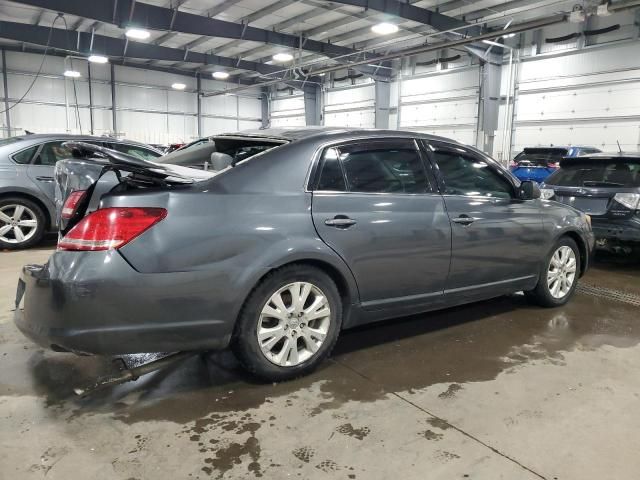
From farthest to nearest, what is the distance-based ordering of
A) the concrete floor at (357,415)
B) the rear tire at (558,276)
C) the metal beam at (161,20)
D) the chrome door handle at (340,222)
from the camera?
the metal beam at (161,20) < the rear tire at (558,276) < the chrome door handle at (340,222) < the concrete floor at (357,415)

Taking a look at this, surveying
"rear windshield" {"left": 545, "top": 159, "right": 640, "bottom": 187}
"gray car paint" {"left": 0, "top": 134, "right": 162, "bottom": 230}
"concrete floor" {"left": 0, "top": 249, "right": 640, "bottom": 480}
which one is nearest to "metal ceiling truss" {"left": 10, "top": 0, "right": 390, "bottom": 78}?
"gray car paint" {"left": 0, "top": 134, "right": 162, "bottom": 230}

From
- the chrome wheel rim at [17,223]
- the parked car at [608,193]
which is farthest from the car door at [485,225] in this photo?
the chrome wheel rim at [17,223]

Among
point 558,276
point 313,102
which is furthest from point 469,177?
point 313,102

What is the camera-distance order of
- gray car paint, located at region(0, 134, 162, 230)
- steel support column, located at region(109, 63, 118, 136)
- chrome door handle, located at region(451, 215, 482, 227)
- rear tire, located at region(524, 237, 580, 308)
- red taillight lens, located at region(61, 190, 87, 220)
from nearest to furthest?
red taillight lens, located at region(61, 190, 87, 220) < chrome door handle, located at region(451, 215, 482, 227) < rear tire, located at region(524, 237, 580, 308) < gray car paint, located at region(0, 134, 162, 230) < steel support column, located at region(109, 63, 118, 136)

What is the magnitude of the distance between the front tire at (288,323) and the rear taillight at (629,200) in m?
4.06

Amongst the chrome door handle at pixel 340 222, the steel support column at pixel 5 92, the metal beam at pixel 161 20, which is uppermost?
the metal beam at pixel 161 20

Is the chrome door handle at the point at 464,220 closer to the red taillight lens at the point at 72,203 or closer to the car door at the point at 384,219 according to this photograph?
the car door at the point at 384,219

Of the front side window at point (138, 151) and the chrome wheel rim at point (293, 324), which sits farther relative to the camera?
the front side window at point (138, 151)

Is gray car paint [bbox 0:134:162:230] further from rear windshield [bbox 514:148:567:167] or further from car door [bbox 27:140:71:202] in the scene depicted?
rear windshield [bbox 514:148:567:167]

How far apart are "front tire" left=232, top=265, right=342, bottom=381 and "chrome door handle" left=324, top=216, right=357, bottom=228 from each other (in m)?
0.25

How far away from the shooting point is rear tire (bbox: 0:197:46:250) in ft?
19.6

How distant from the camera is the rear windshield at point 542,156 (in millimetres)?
11075

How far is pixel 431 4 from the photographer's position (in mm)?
12094

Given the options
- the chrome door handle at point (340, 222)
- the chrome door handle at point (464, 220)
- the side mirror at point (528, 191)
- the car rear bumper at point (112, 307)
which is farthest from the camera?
the side mirror at point (528, 191)
